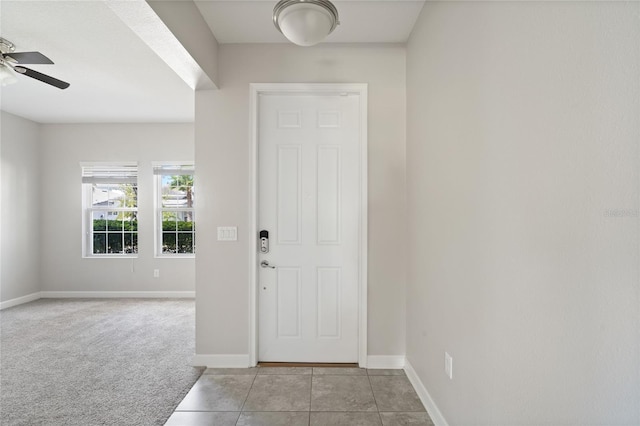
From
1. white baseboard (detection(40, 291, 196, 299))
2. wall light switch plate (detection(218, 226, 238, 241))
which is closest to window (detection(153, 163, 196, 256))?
white baseboard (detection(40, 291, 196, 299))

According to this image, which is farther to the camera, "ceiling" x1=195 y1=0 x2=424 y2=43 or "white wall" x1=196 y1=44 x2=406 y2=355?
"white wall" x1=196 y1=44 x2=406 y2=355

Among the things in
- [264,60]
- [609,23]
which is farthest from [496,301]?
[264,60]

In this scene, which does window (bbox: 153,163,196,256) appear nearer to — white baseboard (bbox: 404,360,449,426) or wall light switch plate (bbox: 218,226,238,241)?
wall light switch plate (bbox: 218,226,238,241)

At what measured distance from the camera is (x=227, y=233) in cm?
253

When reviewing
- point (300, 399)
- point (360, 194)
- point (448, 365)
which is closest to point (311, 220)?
point (360, 194)

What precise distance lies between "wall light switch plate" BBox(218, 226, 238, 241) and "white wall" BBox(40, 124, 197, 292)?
2.65m

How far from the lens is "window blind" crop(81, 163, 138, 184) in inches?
193

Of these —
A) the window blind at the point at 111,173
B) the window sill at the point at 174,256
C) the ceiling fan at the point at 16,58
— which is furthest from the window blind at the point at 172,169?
the ceiling fan at the point at 16,58

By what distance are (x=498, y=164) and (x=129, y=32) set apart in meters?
2.89

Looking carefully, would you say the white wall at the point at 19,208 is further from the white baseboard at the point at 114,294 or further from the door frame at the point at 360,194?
the door frame at the point at 360,194

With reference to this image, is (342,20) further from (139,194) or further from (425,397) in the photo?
(139,194)

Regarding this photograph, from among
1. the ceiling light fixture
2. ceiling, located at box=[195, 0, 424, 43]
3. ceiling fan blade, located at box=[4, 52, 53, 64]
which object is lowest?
the ceiling light fixture

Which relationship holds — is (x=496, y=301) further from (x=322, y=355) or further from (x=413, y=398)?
(x=322, y=355)

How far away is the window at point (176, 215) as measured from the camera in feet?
16.1
